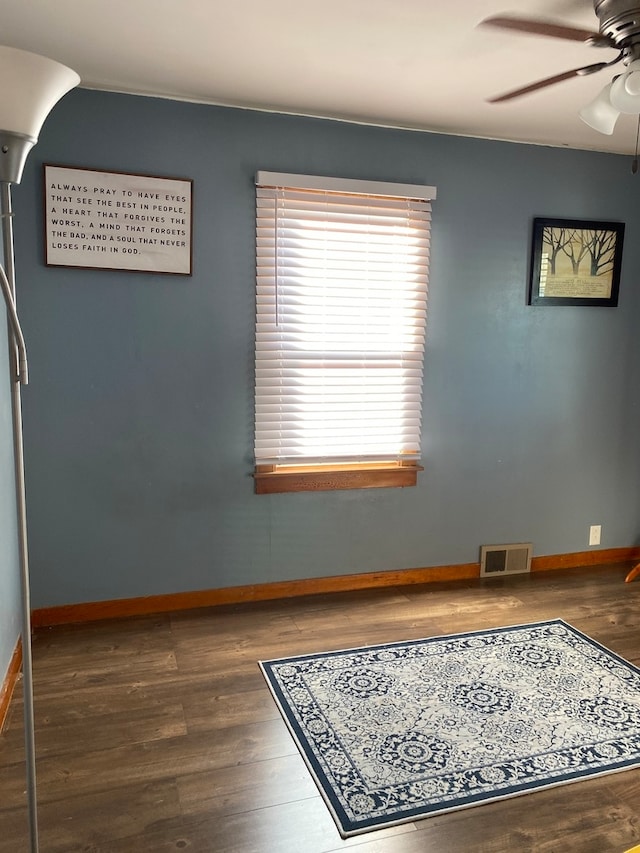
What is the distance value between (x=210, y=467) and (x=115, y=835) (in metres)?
1.73

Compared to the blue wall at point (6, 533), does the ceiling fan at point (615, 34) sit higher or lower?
higher

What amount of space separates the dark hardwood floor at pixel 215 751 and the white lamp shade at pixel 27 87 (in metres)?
1.82

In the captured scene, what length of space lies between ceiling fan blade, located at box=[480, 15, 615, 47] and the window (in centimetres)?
141

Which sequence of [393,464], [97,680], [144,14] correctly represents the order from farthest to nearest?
[393,464] < [97,680] < [144,14]

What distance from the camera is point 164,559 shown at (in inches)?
128

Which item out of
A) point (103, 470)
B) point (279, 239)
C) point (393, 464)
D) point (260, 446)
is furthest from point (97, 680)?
point (279, 239)

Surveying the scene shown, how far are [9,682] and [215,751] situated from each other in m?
0.90

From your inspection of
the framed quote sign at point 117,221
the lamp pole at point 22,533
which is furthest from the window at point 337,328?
the lamp pole at point 22,533

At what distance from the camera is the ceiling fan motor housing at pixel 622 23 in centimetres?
189

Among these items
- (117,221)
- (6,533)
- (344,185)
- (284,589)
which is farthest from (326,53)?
(284,589)

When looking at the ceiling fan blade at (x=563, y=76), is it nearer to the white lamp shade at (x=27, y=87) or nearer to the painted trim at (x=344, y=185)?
the painted trim at (x=344, y=185)

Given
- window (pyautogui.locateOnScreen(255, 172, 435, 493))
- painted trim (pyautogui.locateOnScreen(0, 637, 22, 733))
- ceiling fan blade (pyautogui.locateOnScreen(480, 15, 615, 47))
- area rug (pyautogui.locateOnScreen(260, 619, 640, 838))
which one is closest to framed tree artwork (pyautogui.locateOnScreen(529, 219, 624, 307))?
window (pyautogui.locateOnScreen(255, 172, 435, 493))

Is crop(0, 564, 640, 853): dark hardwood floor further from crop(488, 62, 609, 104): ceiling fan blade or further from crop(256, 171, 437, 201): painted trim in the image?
crop(488, 62, 609, 104): ceiling fan blade

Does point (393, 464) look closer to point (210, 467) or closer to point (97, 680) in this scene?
point (210, 467)
